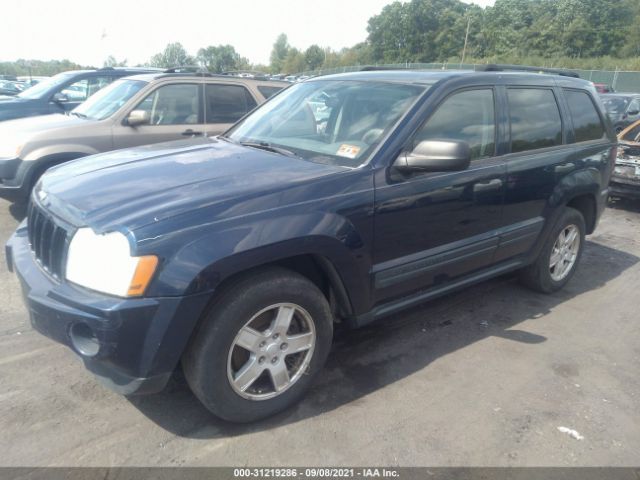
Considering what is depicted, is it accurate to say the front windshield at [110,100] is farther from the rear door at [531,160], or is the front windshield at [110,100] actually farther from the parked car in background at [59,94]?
the rear door at [531,160]

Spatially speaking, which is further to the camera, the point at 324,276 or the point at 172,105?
the point at 172,105

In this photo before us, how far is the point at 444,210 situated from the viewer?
3248 millimetres

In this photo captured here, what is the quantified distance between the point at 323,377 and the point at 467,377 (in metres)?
0.93

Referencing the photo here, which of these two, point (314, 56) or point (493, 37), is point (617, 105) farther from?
point (314, 56)

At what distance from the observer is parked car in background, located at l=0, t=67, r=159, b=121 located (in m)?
8.19

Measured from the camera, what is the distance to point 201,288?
2.27 meters

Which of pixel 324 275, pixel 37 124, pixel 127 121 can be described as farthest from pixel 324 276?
pixel 37 124

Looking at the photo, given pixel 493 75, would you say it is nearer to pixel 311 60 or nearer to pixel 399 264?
pixel 399 264

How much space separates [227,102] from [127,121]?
1.35 metres

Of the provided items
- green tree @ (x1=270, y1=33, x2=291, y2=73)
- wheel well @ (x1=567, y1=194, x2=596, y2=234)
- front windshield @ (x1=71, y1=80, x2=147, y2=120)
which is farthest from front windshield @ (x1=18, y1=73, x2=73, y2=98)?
green tree @ (x1=270, y1=33, x2=291, y2=73)

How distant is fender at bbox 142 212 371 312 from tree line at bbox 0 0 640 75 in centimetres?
3689

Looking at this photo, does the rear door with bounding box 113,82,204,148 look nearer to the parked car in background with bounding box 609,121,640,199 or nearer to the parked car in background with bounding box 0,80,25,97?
the parked car in background with bounding box 609,121,640,199

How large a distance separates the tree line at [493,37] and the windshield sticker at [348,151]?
1432 inches

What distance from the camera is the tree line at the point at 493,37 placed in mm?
48094
